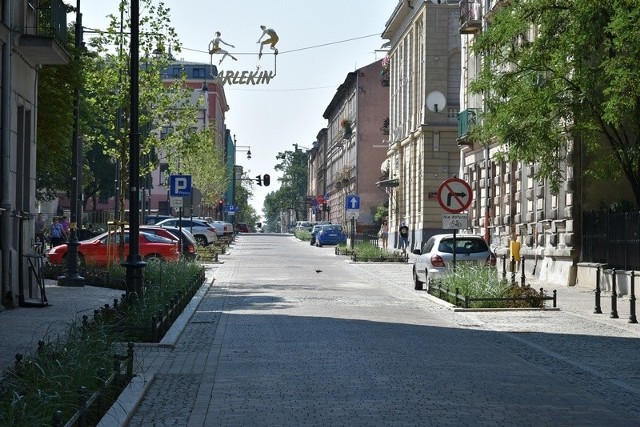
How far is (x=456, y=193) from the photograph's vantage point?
1085 inches

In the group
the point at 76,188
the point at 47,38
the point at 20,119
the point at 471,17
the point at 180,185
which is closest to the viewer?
the point at 47,38

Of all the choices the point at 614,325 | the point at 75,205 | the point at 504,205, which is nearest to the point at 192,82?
the point at 504,205

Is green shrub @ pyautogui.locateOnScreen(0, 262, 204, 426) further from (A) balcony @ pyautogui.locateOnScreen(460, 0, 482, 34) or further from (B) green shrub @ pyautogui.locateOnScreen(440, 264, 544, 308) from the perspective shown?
(A) balcony @ pyautogui.locateOnScreen(460, 0, 482, 34)

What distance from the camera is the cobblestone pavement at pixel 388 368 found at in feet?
34.7

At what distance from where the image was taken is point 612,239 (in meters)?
32.5

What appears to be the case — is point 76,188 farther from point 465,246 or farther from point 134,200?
point 134,200

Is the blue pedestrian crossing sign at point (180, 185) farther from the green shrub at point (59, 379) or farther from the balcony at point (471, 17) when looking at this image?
the green shrub at point (59, 379)

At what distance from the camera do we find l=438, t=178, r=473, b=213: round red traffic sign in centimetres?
2742

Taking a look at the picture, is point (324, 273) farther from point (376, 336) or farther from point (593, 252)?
point (376, 336)

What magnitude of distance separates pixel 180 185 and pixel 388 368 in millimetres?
22259

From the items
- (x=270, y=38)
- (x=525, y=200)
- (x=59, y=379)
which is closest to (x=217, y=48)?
(x=270, y=38)

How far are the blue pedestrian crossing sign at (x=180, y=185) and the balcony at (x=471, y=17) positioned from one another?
18356mm

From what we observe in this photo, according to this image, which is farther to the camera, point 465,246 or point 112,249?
point 112,249

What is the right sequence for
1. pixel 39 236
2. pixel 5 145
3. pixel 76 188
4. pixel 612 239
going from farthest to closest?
1. pixel 39 236
2. pixel 612 239
3. pixel 76 188
4. pixel 5 145
